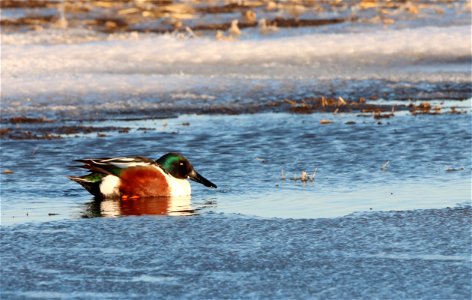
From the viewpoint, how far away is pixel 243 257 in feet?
22.4

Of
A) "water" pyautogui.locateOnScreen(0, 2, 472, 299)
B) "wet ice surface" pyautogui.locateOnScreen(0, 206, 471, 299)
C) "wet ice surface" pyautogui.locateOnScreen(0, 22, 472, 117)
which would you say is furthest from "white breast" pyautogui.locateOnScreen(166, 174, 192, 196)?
"wet ice surface" pyautogui.locateOnScreen(0, 22, 472, 117)

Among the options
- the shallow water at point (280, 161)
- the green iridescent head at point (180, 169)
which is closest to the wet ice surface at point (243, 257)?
the shallow water at point (280, 161)

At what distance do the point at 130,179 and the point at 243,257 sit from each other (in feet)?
7.83

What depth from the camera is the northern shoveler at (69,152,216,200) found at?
9.02m

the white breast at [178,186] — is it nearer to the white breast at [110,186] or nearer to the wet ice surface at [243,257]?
the white breast at [110,186]

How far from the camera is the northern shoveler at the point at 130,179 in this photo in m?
9.02

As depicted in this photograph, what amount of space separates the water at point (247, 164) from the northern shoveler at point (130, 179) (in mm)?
174

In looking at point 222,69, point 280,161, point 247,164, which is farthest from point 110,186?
point 222,69

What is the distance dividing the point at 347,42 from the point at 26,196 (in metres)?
12.3

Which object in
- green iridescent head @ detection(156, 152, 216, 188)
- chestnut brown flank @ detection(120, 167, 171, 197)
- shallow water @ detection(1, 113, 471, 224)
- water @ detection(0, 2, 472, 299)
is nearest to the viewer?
water @ detection(0, 2, 472, 299)

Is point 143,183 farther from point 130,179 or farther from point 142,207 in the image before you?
point 142,207

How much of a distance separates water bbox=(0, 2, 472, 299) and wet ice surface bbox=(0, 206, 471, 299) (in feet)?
0.06

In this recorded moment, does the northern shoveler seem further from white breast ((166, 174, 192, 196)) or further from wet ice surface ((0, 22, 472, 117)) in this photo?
wet ice surface ((0, 22, 472, 117))

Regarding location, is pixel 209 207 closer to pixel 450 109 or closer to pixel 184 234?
pixel 184 234
